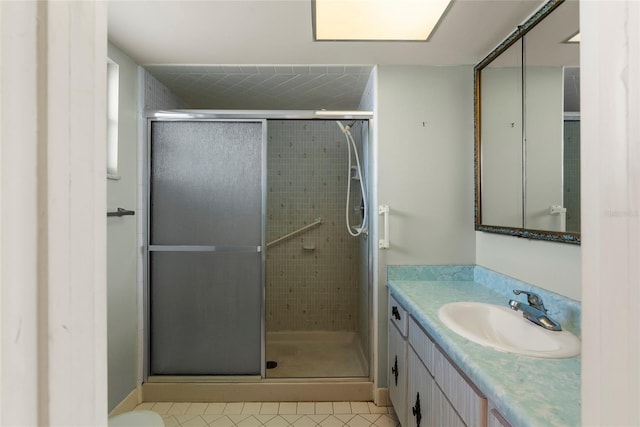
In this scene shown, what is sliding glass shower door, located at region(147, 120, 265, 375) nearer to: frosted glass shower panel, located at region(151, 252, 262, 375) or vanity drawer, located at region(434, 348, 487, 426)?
frosted glass shower panel, located at region(151, 252, 262, 375)

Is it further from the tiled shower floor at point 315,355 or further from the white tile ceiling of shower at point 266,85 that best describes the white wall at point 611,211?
the tiled shower floor at point 315,355

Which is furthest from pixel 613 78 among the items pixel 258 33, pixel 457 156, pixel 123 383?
pixel 123 383

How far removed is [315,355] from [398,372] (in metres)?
1.18

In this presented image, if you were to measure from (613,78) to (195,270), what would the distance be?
7.33 feet

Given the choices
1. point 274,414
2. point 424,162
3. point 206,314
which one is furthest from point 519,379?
point 206,314

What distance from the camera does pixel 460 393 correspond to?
3.51 ft

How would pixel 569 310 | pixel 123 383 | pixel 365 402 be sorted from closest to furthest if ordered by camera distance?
pixel 569 310
pixel 123 383
pixel 365 402

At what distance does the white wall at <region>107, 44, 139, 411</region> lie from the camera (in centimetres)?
190

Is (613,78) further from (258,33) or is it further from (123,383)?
(123,383)

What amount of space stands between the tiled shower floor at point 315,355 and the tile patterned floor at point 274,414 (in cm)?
22

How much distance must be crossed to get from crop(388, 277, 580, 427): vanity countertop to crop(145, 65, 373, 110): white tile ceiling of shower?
1.73 meters

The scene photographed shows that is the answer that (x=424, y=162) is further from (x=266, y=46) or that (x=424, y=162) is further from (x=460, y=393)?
(x=460, y=393)

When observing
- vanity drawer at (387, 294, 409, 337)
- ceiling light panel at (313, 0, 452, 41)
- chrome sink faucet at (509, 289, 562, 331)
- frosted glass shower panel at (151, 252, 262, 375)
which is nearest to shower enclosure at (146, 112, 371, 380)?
frosted glass shower panel at (151, 252, 262, 375)

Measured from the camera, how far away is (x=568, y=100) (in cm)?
130
